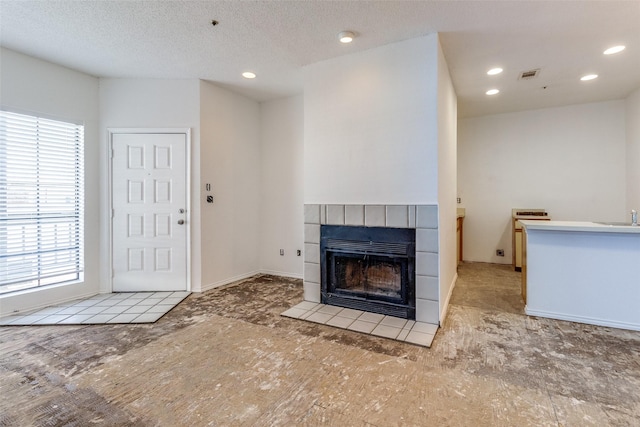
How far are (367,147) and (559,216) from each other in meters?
4.12

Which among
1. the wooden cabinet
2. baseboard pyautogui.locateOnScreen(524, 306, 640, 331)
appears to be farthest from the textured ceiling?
baseboard pyautogui.locateOnScreen(524, 306, 640, 331)

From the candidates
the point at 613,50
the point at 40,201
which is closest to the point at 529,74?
the point at 613,50

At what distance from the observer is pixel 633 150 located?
4.30m

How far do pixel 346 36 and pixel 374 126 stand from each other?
2.75ft

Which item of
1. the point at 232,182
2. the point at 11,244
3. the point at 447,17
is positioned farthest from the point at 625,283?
the point at 11,244

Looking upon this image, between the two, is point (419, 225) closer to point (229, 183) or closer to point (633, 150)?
point (229, 183)

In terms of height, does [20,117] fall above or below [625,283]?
above

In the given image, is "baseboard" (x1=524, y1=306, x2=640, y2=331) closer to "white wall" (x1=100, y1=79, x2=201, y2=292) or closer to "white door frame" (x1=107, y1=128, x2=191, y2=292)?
"white wall" (x1=100, y1=79, x2=201, y2=292)

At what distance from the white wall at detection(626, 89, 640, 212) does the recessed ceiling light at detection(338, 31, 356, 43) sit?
4259mm

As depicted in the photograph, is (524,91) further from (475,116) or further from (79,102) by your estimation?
(79,102)

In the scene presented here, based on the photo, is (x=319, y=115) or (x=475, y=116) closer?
(x=319, y=115)

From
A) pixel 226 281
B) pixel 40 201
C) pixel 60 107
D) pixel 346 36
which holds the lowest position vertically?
pixel 226 281

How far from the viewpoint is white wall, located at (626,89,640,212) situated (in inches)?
164

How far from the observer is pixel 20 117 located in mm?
3189
